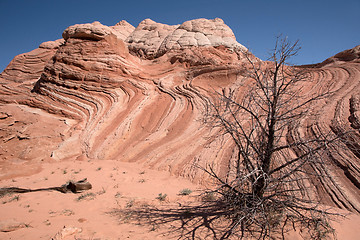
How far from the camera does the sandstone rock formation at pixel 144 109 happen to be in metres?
6.79

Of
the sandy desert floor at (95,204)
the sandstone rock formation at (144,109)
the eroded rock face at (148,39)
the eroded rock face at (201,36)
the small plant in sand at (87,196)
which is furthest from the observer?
the eroded rock face at (148,39)

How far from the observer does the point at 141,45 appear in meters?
19.9

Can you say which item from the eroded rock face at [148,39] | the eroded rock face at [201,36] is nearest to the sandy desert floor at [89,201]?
the eroded rock face at [201,36]

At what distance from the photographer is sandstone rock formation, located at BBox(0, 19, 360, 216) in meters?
6.79

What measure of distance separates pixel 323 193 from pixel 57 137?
10.7m

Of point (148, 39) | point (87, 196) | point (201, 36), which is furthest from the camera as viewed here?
point (148, 39)

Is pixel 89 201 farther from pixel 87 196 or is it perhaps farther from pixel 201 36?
pixel 201 36

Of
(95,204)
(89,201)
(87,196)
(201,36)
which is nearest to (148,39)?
(201,36)

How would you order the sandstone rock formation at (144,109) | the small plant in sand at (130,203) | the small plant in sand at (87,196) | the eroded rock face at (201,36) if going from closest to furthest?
the small plant in sand at (130,203)
the small plant in sand at (87,196)
the sandstone rock formation at (144,109)
the eroded rock face at (201,36)

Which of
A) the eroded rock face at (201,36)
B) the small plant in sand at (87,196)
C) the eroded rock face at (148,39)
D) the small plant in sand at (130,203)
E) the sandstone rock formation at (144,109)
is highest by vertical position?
the eroded rock face at (148,39)

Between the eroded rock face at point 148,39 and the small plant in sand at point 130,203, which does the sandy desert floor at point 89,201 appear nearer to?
the small plant in sand at point 130,203

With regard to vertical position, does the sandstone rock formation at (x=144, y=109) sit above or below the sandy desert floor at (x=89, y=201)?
above

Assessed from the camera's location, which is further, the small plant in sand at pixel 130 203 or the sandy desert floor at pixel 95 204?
the small plant in sand at pixel 130 203

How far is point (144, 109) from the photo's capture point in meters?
11.2
